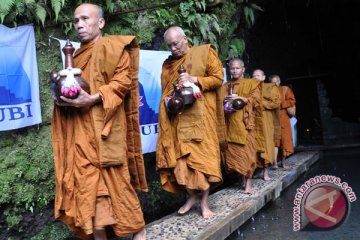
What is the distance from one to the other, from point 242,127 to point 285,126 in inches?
141

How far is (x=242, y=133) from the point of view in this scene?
17.5 ft

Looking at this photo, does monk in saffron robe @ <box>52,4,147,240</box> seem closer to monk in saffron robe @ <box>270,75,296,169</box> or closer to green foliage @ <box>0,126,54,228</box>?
green foliage @ <box>0,126,54,228</box>

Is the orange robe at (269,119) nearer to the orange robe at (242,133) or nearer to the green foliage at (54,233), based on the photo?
the orange robe at (242,133)

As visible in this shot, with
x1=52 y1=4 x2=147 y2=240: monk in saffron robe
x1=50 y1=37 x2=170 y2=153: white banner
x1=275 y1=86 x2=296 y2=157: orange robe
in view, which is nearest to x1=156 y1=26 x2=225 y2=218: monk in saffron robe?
x1=50 y1=37 x2=170 y2=153: white banner

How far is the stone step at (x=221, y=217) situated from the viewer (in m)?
3.55

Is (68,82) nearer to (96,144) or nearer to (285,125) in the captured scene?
(96,144)

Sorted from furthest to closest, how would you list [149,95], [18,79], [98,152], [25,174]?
[149,95], [25,174], [18,79], [98,152]

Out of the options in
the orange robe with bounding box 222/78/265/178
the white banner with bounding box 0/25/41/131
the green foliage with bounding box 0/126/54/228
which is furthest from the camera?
the orange robe with bounding box 222/78/265/178

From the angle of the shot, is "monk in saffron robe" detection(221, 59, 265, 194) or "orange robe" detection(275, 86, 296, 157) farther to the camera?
"orange robe" detection(275, 86, 296, 157)

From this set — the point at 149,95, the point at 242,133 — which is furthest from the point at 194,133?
the point at 242,133

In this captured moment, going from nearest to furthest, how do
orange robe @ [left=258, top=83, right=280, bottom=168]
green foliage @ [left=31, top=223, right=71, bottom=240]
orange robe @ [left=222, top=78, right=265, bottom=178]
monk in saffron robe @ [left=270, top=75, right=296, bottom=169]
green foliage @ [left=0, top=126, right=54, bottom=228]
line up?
green foliage @ [left=0, top=126, right=54, bottom=228] → green foliage @ [left=31, top=223, right=71, bottom=240] → orange robe @ [left=222, top=78, right=265, bottom=178] → orange robe @ [left=258, top=83, right=280, bottom=168] → monk in saffron robe @ [left=270, top=75, right=296, bottom=169]

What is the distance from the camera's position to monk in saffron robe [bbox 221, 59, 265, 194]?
210 inches

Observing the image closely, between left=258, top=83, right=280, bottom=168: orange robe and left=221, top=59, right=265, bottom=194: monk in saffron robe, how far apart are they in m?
0.69

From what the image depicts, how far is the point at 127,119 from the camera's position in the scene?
3100mm
